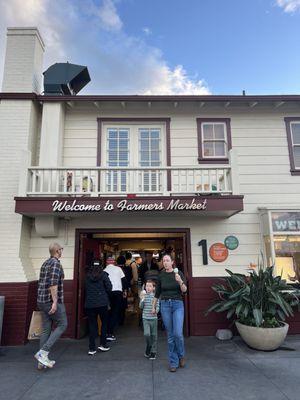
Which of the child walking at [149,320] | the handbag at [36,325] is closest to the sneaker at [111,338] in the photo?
the child walking at [149,320]

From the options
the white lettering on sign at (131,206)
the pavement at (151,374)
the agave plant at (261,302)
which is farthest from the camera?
the white lettering on sign at (131,206)

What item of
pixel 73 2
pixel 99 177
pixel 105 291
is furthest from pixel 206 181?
pixel 73 2

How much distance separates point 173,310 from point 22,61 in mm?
7084

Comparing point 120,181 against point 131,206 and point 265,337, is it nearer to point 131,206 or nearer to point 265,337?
point 131,206

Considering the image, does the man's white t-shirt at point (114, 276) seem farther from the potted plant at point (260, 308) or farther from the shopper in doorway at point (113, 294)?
Result: the potted plant at point (260, 308)

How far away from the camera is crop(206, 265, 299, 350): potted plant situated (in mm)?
5352

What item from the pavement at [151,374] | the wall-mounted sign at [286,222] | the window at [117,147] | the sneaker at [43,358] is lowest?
the pavement at [151,374]

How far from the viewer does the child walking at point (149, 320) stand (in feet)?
16.2

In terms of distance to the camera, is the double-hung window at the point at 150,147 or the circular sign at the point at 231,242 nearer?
the circular sign at the point at 231,242

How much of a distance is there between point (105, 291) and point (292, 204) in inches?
197

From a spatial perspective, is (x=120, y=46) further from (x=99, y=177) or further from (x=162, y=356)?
(x=162, y=356)

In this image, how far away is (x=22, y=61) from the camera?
7379 mm

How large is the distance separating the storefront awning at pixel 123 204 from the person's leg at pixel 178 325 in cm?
218

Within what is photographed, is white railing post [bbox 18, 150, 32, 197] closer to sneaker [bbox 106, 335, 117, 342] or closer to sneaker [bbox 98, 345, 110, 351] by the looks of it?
sneaker [bbox 98, 345, 110, 351]
